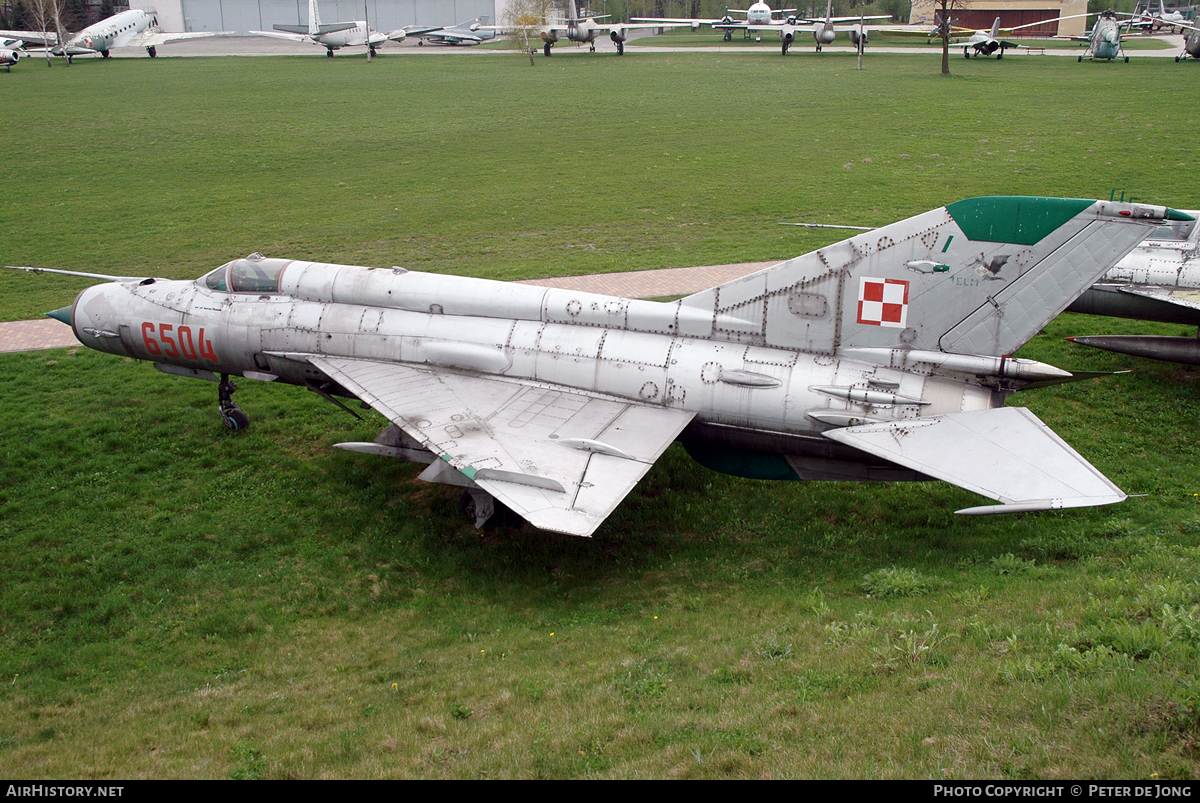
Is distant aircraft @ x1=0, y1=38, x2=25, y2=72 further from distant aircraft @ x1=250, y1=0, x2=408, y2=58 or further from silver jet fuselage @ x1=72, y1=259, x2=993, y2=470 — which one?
silver jet fuselage @ x1=72, y1=259, x2=993, y2=470

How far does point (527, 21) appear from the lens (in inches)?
3157

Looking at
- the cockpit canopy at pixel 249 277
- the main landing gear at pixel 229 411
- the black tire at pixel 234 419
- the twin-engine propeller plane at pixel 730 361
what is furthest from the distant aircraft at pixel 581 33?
the twin-engine propeller plane at pixel 730 361

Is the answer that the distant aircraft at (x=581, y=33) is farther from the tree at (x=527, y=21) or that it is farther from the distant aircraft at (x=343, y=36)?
the distant aircraft at (x=343, y=36)

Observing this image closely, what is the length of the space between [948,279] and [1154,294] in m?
8.06

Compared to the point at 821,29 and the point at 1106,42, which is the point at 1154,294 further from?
the point at 821,29

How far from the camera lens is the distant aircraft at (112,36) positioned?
271 ft

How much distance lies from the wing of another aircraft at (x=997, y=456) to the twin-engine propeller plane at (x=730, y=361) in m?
0.03

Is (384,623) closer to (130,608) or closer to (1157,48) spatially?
(130,608)

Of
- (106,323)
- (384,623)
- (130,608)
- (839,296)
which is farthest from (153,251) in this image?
(839,296)

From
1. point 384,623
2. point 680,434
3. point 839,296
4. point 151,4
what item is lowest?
point 384,623

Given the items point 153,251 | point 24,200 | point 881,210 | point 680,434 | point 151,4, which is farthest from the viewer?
point 151,4

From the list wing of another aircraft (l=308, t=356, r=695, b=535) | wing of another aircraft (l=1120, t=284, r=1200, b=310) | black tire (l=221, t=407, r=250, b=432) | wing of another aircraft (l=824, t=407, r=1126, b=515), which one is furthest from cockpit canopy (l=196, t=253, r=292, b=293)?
wing of another aircraft (l=1120, t=284, r=1200, b=310)

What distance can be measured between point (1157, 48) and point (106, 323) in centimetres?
9667
